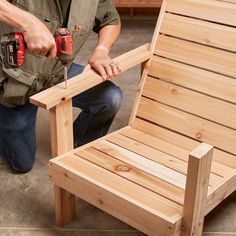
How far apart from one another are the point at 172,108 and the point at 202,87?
15cm

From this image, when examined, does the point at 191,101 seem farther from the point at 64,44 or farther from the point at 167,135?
the point at 64,44

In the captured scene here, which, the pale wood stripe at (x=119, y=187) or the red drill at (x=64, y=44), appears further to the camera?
the red drill at (x=64, y=44)

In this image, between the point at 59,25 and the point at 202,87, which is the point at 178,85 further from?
the point at 59,25

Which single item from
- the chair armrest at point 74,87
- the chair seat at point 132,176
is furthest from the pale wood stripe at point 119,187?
the chair armrest at point 74,87

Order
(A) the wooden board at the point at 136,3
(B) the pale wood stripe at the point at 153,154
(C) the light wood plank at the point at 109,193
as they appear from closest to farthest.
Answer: (C) the light wood plank at the point at 109,193
(B) the pale wood stripe at the point at 153,154
(A) the wooden board at the point at 136,3

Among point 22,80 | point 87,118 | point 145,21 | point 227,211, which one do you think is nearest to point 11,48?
point 22,80

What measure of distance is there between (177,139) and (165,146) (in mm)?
64

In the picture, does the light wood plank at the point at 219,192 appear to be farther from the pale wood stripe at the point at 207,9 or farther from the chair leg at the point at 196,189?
the pale wood stripe at the point at 207,9

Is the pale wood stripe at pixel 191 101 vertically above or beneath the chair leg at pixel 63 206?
above

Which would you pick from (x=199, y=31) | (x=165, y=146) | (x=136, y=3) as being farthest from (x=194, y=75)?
(x=136, y=3)

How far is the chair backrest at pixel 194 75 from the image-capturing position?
1.89 meters

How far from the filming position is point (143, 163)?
5.90 feet

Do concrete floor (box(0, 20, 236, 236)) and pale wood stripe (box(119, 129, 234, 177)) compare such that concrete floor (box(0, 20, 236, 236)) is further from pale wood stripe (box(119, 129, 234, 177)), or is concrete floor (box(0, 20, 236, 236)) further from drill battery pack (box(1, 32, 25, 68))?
drill battery pack (box(1, 32, 25, 68))

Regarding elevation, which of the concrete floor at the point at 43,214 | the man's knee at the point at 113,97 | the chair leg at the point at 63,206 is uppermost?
the man's knee at the point at 113,97
